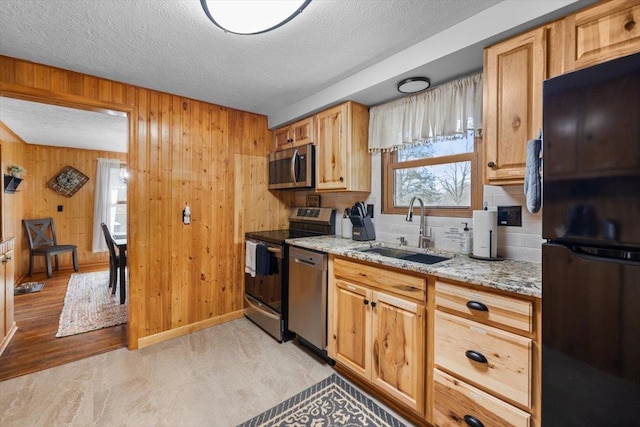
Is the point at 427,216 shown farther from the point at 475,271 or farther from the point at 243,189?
the point at 243,189

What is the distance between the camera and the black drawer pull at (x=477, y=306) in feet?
4.35

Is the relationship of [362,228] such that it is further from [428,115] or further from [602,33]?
[602,33]

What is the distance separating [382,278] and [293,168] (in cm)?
156

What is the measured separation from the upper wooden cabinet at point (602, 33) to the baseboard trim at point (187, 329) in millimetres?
3336

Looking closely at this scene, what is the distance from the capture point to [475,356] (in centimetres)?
135

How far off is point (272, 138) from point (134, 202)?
162 cm

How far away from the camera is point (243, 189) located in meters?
3.23

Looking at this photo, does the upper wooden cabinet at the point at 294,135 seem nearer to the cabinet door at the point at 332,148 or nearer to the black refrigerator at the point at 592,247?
the cabinet door at the point at 332,148

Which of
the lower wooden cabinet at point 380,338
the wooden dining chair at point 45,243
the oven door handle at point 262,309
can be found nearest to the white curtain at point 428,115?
the lower wooden cabinet at point 380,338

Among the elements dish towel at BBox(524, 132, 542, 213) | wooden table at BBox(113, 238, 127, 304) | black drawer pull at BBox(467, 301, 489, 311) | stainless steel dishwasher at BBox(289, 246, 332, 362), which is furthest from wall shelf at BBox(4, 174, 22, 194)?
dish towel at BBox(524, 132, 542, 213)

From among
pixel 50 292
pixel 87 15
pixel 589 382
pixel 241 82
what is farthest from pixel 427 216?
pixel 50 292

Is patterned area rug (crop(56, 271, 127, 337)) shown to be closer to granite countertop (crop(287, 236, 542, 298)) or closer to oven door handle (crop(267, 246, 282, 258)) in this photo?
oven door handle (crop(267, 246, 282, 258))

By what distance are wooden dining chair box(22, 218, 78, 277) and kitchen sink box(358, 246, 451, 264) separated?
5.41 metres

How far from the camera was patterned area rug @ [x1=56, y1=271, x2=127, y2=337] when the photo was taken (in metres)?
2.97
